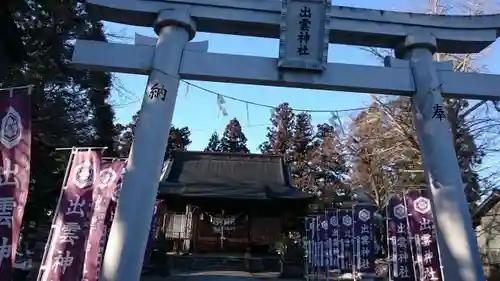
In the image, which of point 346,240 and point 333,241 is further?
point 333,241

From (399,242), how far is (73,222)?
670 cm

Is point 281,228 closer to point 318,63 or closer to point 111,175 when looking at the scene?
point 111,175

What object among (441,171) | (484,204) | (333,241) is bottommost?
(333,241)

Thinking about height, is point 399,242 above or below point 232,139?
below

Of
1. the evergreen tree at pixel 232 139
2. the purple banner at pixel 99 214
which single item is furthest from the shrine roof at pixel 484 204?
the evergreen tree at pixel 232 139

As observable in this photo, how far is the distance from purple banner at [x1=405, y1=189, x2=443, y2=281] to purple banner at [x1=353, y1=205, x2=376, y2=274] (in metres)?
3.13

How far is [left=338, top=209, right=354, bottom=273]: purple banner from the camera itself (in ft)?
41.9

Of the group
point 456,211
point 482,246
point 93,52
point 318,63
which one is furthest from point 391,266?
point 482,246

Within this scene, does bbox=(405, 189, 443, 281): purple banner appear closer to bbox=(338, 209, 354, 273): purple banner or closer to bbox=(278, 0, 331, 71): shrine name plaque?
bbox=(338, 209, 354, 273): purple banner

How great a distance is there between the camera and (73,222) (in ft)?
21.7

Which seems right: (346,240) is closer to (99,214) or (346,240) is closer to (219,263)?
(219,263)

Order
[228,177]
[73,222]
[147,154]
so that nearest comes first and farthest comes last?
1. [147,154]
2. [73,222]
3. [228,177]

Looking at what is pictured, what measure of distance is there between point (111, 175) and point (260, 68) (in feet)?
11.1

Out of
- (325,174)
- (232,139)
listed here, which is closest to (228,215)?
(325,174)
